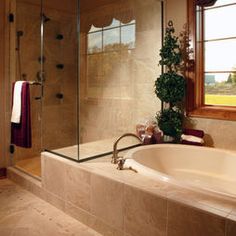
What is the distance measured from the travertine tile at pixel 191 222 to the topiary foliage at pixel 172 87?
4.22 ft

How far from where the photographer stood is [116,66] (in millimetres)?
3248

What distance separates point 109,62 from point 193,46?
3.57 feet

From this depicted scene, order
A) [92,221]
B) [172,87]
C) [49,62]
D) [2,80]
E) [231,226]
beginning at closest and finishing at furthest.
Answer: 1. [231,226]
2. [92,221]
3. [172,87]
4. [2,80]
5. [49,62]

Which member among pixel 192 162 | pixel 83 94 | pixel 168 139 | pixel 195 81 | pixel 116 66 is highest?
pixel 116 66

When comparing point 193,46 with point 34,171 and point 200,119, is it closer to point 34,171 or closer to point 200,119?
point 200,119

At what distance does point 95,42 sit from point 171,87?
1260mm

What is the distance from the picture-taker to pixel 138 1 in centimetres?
→ 294

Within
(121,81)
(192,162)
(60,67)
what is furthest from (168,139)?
(60,67)

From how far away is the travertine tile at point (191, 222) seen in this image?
1.27 m

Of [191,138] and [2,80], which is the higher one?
[2,80]

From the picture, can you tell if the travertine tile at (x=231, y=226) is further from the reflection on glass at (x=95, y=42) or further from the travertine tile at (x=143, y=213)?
the reflection on glass at (x=95, y=42)

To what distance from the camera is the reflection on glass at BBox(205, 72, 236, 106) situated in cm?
244

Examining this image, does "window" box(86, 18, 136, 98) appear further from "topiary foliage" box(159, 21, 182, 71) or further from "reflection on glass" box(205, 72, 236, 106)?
"reflection on glass" box(205, 72, 236, 106)

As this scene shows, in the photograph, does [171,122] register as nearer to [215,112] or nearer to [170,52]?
[215,112]
